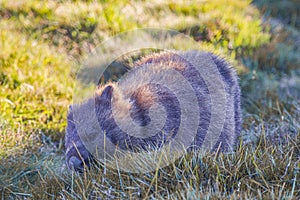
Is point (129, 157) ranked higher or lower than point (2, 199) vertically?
higher

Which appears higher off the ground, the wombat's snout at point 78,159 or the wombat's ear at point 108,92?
the wombat's ear at point 108,92

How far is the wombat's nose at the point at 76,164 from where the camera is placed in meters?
3.59

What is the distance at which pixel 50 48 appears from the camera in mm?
5980

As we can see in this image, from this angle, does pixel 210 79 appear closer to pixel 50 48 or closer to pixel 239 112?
pixel 239 112

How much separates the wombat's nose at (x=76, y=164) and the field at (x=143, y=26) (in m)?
Result: 0.06

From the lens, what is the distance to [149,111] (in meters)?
3.73

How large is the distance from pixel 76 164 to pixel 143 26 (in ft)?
11.3

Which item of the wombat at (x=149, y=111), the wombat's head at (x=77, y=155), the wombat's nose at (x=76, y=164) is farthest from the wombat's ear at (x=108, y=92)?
the wombat's nose at (x=76, y=164)

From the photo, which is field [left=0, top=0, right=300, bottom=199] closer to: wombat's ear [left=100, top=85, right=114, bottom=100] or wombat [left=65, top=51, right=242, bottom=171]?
wombat [left=65, top=51, right=242, bottom=171]

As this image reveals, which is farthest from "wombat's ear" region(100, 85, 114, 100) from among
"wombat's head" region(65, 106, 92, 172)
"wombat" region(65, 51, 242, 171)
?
"wombat's head" region(65, 106, 92, 172)

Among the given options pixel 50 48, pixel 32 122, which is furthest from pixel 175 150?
pixel 50 48

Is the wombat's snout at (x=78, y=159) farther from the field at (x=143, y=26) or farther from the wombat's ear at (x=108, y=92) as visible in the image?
the wombat's ear at (x=108, y=92)

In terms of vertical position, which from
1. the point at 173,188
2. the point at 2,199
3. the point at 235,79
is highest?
the point at 235,79

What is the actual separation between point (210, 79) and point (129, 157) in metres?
1.14
